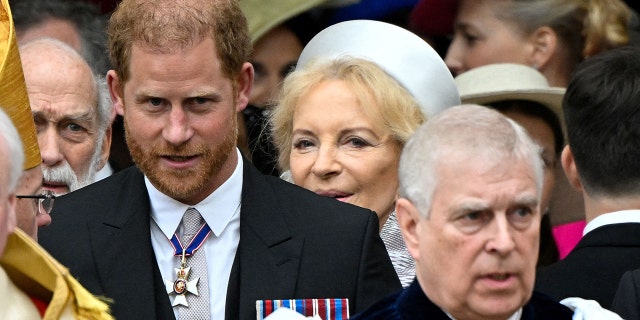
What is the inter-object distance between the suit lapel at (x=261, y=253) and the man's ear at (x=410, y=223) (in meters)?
0.65

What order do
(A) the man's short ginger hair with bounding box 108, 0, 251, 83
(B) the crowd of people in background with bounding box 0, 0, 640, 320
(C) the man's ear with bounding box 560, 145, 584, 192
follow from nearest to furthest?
(B) the crowd of people in background with bounding box 0, 0, 640, 320, (A) the man's short ginger hair with bounding box 108, 0, 251, 83, (C) the man's ear with bounding box 560, 145, 584, 192

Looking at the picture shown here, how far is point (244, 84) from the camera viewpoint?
550 cm

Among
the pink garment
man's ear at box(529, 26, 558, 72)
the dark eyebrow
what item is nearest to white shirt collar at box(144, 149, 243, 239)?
the dark eyebrow

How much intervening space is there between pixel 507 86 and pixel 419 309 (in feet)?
8.55

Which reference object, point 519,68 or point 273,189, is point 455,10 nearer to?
point 519,68

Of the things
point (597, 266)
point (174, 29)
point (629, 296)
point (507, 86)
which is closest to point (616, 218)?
point (597, 266)

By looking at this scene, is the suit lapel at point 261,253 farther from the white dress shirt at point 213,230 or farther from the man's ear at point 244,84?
the man's ear at point 244,84

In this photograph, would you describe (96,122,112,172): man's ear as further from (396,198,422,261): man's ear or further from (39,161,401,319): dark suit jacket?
(396,198,422,261): man's ear

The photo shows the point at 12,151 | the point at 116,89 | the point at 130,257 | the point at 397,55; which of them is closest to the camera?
the point at 12,151

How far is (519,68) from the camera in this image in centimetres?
720

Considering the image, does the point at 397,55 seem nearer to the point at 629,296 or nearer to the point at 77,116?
the point at 77,116

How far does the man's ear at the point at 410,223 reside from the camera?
4.62 metres

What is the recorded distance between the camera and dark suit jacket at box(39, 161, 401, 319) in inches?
205

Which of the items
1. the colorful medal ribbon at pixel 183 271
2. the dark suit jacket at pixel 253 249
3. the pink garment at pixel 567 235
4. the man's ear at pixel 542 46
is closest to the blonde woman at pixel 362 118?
the dark suit jacket at pixel 253 249
